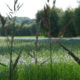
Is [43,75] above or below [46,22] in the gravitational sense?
below

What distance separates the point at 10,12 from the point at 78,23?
35592mm

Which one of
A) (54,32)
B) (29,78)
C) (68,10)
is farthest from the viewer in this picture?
(54,32)

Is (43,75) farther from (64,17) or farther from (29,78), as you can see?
(64,17)

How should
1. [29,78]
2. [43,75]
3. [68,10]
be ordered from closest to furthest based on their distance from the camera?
[29,78] < [43,75] < [68,10]

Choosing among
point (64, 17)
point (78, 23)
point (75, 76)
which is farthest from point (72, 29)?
point (75, 76)

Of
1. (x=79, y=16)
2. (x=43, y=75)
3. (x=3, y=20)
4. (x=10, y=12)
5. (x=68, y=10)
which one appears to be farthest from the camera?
(x=68, y=10)

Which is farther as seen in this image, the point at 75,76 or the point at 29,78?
the point at 75,76

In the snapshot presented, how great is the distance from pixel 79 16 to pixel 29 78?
33.5 metres

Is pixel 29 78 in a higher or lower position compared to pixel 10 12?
lower

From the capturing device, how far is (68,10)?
47062 mm

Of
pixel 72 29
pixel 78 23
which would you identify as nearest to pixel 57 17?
pixel 72 29

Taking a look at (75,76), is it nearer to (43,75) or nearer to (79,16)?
(43,75)

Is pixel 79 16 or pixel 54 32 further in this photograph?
pixel 54 32

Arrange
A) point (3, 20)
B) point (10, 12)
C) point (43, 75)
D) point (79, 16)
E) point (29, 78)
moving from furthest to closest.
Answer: point (79, 16)
point (43, 75)
point (29, 78)
point (10, 12)
point (3, 20)
